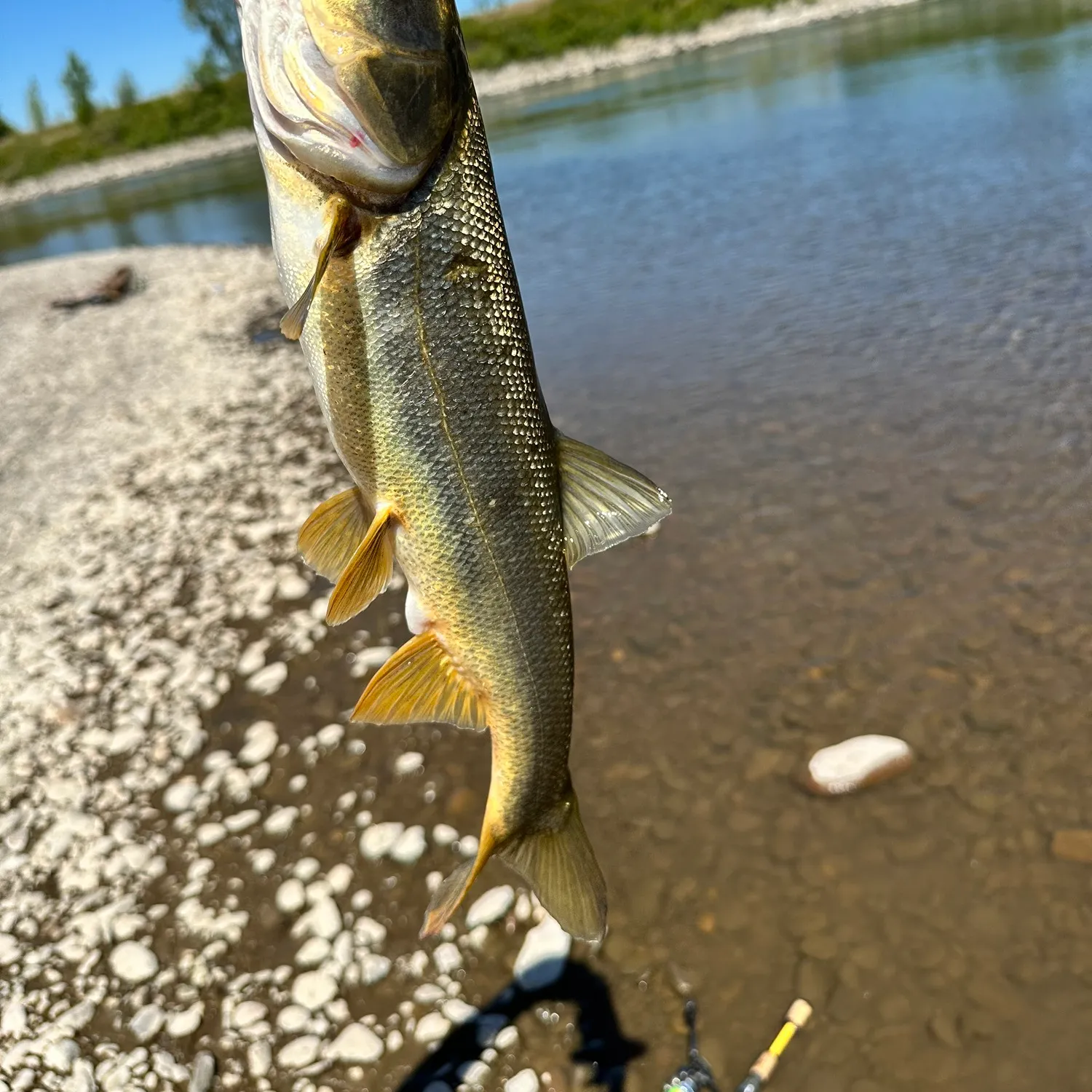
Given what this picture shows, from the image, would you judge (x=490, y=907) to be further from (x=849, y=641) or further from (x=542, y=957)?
(x=849, y=641)

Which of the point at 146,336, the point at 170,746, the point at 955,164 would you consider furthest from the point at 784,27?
the point at 170,746

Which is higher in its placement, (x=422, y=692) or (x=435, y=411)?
(x=435, y=411)

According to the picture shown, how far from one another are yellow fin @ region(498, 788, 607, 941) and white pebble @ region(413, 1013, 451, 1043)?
1286mm

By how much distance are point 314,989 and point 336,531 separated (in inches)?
97.5

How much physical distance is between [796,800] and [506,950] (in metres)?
1.61

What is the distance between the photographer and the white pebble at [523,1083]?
140 inches

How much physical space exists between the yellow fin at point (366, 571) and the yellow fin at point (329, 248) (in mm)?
579

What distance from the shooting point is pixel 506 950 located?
13.4 feet

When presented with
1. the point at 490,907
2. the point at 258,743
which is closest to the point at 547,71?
the point at 258,743

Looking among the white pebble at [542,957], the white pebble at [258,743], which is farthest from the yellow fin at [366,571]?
→ the white pebble at [258,743]

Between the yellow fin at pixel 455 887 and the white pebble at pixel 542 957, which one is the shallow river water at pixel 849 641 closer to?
the white pebble at pixel 542 957

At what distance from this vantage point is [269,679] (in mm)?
6078

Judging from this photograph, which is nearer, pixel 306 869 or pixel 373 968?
pixel 373 968

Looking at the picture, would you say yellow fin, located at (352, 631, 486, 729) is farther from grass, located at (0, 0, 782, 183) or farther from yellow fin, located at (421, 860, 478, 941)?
grass, located at (0, 0, 782, 183)
